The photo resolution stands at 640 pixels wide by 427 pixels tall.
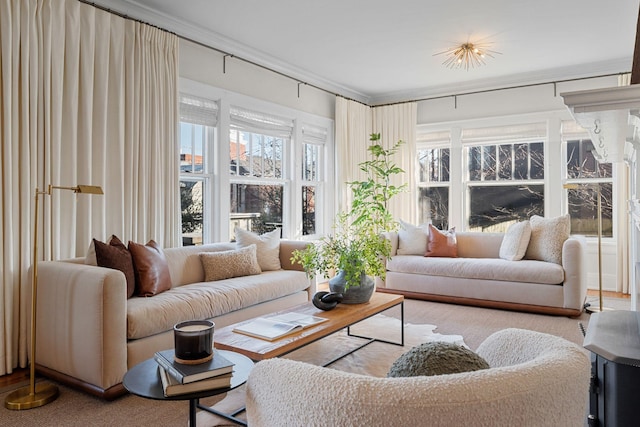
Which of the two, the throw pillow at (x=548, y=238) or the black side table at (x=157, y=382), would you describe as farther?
the throw pillow at (x=548, y=238)

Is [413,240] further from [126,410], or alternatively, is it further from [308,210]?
[126,410]

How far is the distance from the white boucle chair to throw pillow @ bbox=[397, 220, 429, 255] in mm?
4609

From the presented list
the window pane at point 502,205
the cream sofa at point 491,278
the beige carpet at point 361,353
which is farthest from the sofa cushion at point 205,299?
the window pane at point 502,205

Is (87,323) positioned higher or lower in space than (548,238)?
lower

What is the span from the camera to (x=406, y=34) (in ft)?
14.4

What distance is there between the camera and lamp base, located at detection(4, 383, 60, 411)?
2.39 m

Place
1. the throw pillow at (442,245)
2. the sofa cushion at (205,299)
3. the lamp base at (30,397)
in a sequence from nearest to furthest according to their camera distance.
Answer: the lamp base at (30,397) < the sofa cushion at (205,299) < the throw pillow at (442,245)

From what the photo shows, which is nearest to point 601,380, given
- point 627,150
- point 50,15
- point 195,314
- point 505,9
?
point 627,150

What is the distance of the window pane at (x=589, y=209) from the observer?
5.59 meters

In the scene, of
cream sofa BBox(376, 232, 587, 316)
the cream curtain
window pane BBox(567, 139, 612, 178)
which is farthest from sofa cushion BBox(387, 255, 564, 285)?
the cream curtain

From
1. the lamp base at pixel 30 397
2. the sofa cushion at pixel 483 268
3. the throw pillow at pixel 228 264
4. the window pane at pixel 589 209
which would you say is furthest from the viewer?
the window pane at pixel 589 209

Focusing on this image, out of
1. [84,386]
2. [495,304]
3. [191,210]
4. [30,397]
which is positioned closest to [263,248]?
[191,210]

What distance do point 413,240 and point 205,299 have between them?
297 centimetres

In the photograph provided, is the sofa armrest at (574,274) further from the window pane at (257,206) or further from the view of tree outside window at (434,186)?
the window pane at (257,206)
